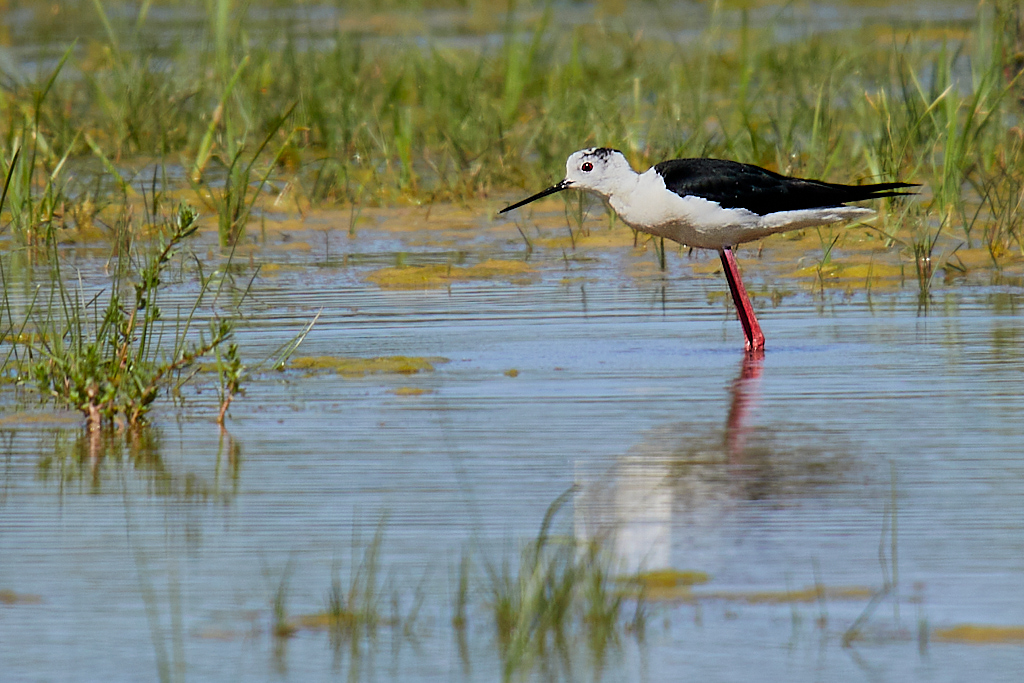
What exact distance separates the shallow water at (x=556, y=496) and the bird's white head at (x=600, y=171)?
74 centimetres

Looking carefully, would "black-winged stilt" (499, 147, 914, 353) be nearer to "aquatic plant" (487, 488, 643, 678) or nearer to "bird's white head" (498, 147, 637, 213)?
"bird's white head" (498, 147, 637, 213)

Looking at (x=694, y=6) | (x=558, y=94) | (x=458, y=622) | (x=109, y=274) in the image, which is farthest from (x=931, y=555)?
(x=694, y=6)

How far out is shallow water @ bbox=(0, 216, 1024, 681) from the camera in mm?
3223

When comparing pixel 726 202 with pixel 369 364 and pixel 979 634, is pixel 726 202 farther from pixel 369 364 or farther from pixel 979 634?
pixel 979 634

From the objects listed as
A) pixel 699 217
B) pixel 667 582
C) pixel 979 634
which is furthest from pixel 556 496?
→ pixel 699 217

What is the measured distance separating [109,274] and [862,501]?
491 centimetres

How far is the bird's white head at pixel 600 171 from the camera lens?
23.9 ft

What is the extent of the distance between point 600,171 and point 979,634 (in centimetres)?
438

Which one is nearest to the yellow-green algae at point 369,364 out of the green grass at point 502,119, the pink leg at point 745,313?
the pink leg at point 745,313

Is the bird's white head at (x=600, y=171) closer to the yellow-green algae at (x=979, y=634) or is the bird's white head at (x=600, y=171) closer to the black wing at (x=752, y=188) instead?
the black wing at (x=752, y=188)

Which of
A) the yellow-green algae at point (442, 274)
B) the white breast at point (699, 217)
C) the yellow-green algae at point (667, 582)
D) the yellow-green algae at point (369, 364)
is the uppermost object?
the white breast at point (699, 217)

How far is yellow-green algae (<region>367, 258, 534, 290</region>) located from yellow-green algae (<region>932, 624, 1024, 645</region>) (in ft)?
15.9

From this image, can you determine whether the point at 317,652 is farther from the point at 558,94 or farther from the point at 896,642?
the point at 558,94

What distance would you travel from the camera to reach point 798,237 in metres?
9.22
